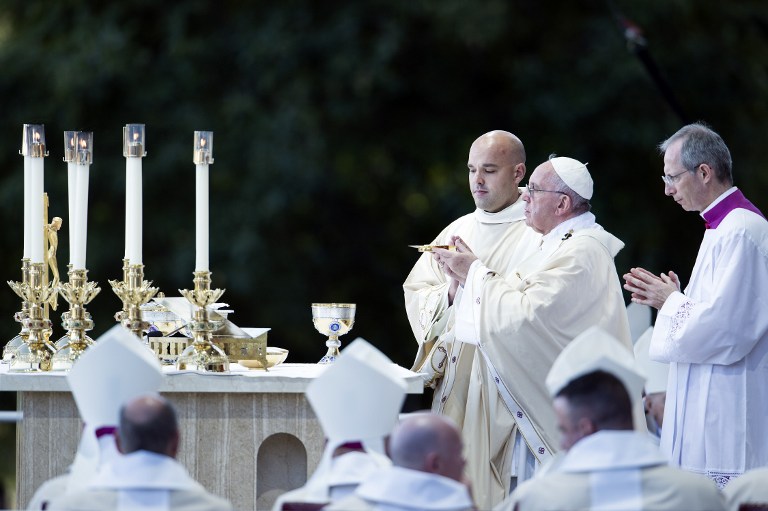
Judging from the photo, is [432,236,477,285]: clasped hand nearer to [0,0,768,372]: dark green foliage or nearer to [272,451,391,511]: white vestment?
[272,451,391,511]: white vestment

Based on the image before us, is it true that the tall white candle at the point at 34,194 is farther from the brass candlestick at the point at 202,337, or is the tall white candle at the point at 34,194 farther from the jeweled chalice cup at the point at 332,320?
the jeweled chalice cup at the point at 332,320

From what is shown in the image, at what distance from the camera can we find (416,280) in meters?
6.93

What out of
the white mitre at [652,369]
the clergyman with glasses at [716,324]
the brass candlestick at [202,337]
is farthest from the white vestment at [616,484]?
the white mitre at [652,369]

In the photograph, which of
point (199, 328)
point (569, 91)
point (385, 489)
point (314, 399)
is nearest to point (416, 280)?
point (199, 328)

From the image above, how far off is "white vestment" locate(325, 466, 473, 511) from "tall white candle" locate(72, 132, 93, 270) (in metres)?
2.16

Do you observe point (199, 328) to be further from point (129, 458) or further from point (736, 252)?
point (736, 252)

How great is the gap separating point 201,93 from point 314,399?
9.08m

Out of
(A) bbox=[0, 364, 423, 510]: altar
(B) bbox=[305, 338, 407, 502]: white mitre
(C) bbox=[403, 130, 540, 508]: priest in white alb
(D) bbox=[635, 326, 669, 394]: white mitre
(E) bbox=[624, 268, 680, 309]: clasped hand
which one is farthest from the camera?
(D) bbox=[635, 326, 669, 394]: white mitre

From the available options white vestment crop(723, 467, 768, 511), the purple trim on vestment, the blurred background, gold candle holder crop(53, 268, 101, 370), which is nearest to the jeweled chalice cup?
gold candle holder crop(53, 268, 101, 370)

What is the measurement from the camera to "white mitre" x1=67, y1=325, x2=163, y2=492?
4.58m

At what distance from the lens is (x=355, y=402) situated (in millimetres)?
4488

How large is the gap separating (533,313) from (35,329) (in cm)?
204

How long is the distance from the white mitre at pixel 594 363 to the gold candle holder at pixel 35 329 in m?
2.34

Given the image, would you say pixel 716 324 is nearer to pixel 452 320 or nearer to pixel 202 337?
pixel 452 320
